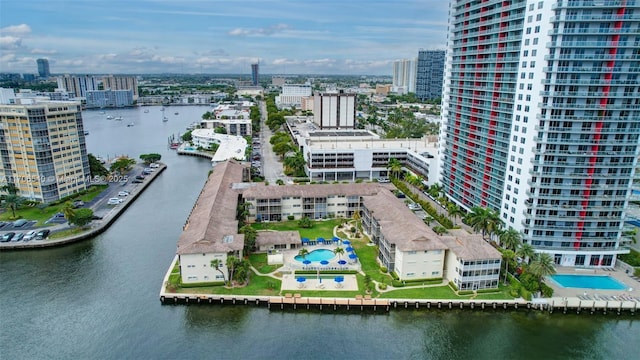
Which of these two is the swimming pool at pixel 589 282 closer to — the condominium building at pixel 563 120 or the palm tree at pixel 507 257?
the condominium building at pixel 563 120

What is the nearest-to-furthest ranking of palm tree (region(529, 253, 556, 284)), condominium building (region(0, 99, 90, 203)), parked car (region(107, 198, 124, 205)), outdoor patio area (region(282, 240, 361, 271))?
palm tree (region(529, 253, 556, 284))
outdoor patio area (region(282, 240, 361, 271))
condominium building (region(0, 99, 90, 203))
parked car (region(107, 198, 124, 205))

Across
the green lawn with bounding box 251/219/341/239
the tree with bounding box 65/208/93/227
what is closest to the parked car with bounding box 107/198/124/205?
the tree with bounding box 65/208/93/227

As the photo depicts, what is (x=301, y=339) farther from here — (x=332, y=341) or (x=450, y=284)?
(x=450, y=284)

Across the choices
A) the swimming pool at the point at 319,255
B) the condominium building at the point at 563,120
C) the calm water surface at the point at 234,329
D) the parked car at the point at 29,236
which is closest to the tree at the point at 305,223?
the swimming pool at the point at 319,255

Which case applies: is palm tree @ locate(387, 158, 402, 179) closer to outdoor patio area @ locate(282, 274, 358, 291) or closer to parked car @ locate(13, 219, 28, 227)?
outdoor patio area @ locate(282, 274, 358, 291)

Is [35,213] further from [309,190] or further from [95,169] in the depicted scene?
[309,190]
